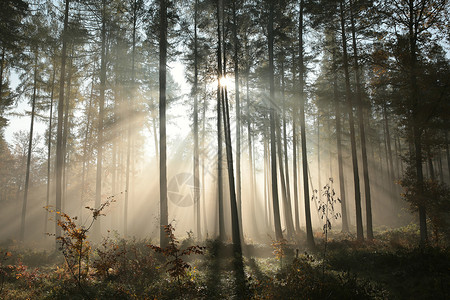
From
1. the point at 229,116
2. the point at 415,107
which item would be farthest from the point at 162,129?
the point at 415,107

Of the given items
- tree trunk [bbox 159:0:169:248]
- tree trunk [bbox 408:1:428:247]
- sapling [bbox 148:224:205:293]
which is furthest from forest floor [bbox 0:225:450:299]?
tree trunk [bbox 408:1:428:247]

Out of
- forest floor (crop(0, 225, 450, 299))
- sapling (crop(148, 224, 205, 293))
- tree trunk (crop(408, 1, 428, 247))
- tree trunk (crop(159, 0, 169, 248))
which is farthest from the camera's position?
tree trunk (crop(159, 0, 169, 248))

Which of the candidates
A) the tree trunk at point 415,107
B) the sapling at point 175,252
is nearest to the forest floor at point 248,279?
the sapling at point 175,252

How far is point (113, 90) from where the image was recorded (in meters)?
17.4

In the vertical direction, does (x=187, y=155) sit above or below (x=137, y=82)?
below

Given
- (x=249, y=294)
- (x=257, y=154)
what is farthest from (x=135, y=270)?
(x=257, y=154)

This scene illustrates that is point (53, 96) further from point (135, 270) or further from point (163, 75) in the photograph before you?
point (135, 270)

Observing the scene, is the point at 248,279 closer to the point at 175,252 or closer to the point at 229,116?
the point at 175,252

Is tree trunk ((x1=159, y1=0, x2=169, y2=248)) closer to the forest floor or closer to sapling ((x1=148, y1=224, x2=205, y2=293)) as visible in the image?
the forest floor

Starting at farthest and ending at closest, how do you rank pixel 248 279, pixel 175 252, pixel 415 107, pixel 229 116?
pixel 229 116, pixel 415 107, pixel 248 279, pixel 175 252

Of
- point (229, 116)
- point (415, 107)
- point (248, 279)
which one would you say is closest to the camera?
point (248, 279)

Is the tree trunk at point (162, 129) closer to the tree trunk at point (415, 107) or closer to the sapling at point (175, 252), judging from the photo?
the sapling at point (175, 252)

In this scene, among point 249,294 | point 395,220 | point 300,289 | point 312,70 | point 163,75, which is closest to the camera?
point 300,289

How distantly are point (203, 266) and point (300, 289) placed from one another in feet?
15.3
